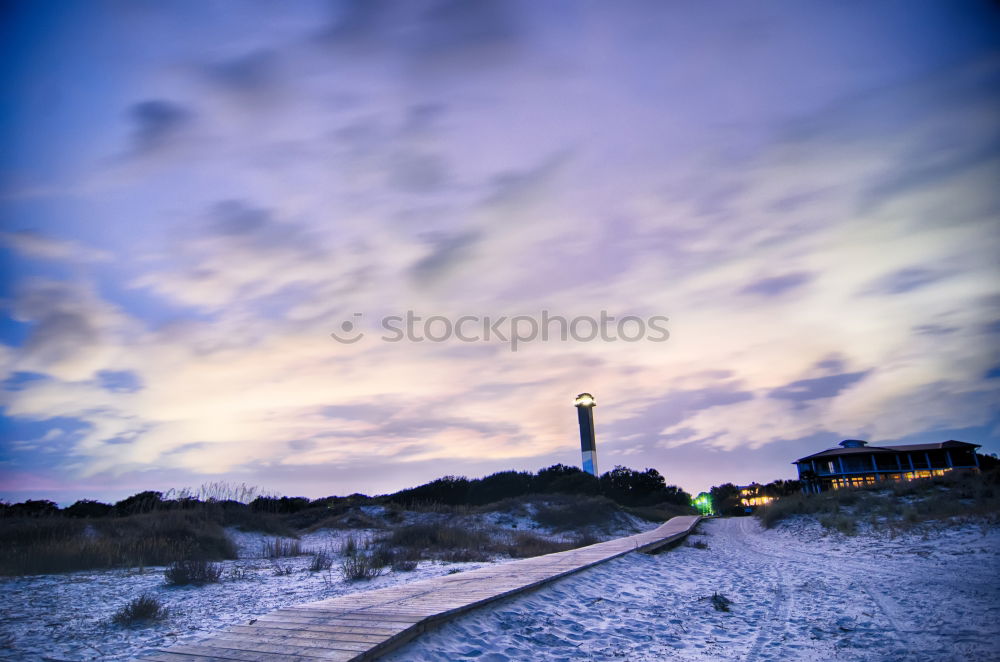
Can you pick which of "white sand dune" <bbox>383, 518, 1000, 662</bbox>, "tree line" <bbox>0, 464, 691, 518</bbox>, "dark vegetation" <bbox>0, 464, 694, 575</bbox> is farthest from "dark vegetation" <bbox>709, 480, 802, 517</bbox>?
"white sand dune" <bbox>383, 518, 1000, 662</bbox>

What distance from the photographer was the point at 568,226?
18.8 meters

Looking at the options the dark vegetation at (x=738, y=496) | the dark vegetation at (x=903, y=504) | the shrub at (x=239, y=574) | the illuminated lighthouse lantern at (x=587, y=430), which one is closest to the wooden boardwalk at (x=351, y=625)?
the shrub at (x=239, y=574)

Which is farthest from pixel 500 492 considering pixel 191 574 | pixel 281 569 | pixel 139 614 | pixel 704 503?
pixel 139 614

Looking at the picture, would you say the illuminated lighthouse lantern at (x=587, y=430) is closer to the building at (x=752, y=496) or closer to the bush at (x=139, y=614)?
the building at (x=752, y=496)

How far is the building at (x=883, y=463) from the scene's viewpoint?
47.4 meters

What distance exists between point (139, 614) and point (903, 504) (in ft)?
80.9

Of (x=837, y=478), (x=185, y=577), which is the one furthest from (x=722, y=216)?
(x=837, y=478)

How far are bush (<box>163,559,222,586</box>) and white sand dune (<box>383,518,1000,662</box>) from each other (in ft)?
19.3

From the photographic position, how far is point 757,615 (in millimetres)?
7188

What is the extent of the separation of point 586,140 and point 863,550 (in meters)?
13.5

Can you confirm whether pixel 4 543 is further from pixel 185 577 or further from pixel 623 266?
pixel 623 266

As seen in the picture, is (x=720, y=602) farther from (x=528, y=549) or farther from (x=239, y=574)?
(x=239, y=574)

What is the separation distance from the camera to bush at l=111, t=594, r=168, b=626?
6359 mm

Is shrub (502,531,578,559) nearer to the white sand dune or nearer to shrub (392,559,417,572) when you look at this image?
the white sand dune
